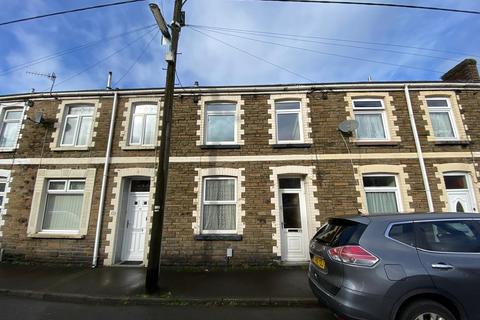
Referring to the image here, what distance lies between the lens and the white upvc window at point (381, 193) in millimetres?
8969

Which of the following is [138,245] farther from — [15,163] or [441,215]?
[441,215]

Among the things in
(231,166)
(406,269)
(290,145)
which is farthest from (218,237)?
(406,269)

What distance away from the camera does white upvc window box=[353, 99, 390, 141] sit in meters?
9.66

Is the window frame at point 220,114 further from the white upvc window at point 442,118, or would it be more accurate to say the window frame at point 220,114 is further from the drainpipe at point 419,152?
the white upvc window at point 442,118

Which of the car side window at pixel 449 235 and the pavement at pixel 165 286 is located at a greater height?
the car side window at pixel 449 235

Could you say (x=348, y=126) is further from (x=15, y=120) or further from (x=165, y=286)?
A: (x=15, y=120)

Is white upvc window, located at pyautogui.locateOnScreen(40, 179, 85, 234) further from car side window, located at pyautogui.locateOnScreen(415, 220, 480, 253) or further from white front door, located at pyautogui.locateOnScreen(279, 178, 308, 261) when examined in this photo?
car side window, located at pyautogui.locateOnScreen(415, 220, 480, 253)

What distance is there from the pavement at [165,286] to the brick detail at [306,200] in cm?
101

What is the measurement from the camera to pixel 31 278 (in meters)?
7.21

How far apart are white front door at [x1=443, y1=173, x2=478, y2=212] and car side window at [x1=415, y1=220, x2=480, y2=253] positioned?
19.8ft

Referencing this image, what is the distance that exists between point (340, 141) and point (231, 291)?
5.93 m

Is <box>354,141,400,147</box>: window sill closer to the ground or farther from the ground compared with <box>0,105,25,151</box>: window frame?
closer to the ground

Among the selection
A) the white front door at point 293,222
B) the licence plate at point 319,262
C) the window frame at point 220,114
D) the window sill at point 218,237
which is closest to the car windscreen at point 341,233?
the licence plate at point 319,262

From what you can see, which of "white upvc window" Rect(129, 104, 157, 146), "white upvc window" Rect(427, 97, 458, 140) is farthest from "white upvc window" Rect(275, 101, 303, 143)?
"white upvc window" Rect(427, 97, 458, 140)
